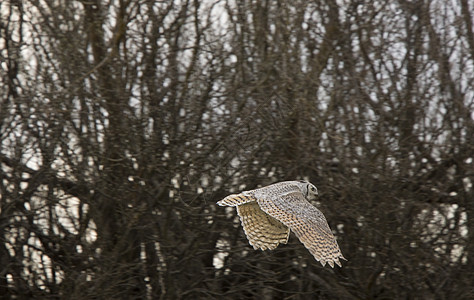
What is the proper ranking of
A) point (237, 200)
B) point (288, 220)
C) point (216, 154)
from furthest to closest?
point (216, 154) → point (237, 200) → point (288, 220)

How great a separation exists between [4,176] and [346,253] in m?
3.38

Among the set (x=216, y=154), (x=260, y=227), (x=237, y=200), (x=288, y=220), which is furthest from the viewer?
(x=216, y=154)

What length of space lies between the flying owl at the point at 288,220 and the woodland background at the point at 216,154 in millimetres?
1098

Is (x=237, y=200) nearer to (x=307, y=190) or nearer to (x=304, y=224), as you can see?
(x=304, y=224)

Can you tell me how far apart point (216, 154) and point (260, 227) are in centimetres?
143

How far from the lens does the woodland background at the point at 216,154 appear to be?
7.82 meters

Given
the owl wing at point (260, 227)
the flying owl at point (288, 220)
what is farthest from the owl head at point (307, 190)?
the owl wing at point (260, 227)

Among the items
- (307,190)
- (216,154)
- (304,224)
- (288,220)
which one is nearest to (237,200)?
(288,220)

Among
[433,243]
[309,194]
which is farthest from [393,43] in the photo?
[309,194]

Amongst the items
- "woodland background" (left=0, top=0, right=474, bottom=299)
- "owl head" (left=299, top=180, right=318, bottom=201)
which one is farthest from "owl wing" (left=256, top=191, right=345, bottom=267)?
"woodland background" (left=0, top=0, right=474, bottom=299)

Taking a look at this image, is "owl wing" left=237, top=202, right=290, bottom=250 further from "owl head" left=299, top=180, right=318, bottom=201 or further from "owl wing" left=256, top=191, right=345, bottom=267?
"owl wing" left=256, top=191, right=345, bottom=267

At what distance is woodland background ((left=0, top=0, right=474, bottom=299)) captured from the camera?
7816 mm

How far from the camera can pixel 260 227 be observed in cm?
650

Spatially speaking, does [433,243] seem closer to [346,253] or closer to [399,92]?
[346,253]
